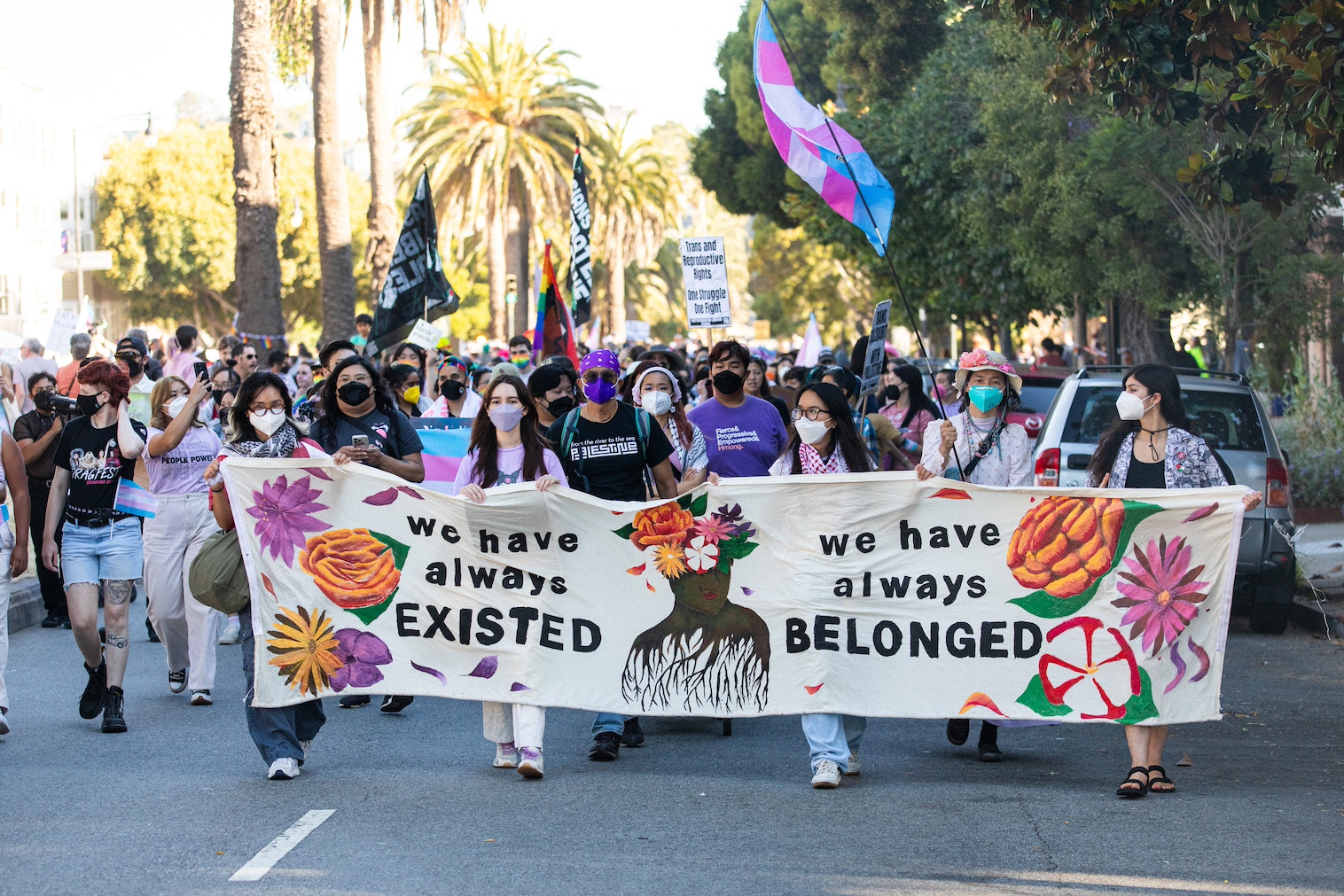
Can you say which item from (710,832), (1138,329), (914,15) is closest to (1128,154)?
(1138,329)

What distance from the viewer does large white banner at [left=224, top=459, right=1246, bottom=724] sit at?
6871 millimetres

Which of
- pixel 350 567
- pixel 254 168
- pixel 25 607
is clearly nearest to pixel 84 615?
pixel 350 567

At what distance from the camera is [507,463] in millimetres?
7465

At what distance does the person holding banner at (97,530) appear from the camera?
827 cm

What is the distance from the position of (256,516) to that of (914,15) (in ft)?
80.4

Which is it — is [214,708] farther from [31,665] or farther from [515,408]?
[515,408]

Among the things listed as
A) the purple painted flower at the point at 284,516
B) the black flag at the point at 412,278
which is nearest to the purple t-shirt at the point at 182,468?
the purple painted flower at the point at 284,516

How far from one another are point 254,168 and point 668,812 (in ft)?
53.2

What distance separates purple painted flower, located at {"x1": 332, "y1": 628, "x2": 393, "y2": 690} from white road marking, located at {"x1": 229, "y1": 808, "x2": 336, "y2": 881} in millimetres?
954

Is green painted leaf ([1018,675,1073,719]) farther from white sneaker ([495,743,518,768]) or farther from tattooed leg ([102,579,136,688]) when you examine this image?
tattooed leg ([102,579,136,688])

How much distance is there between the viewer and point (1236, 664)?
33.5 ft

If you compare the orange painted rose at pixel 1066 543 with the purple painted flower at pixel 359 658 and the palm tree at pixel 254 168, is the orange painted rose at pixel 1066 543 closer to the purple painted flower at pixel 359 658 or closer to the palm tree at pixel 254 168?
the purple painted flower at pixel 359 658

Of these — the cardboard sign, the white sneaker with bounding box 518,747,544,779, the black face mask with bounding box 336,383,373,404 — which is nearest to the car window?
the cardboard sign

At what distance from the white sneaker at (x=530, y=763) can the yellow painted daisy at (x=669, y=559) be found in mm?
963
